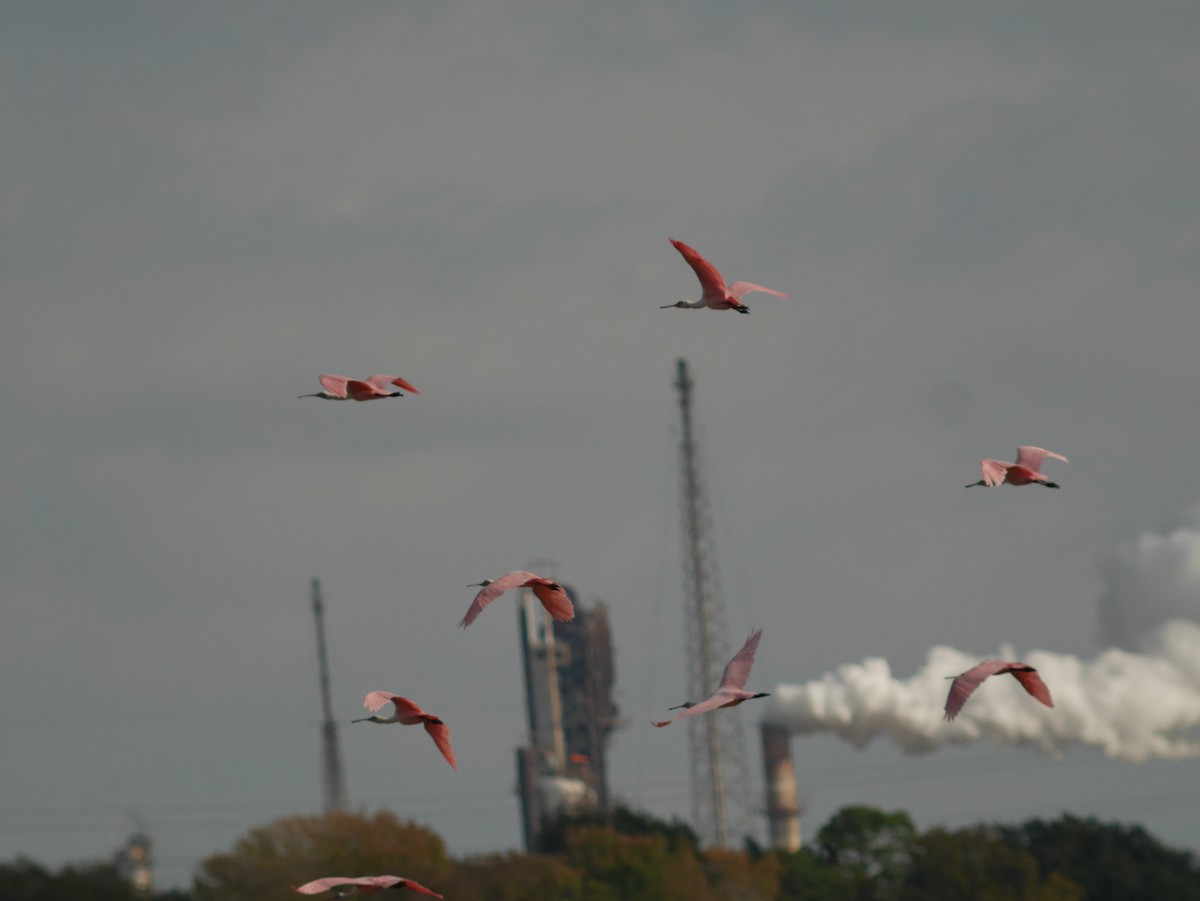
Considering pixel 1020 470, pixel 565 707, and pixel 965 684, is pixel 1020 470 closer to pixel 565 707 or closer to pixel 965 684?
pixel 965 684

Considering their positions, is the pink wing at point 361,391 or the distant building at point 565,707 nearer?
the pink wing at point 361,391

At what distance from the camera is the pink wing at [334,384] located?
30.5 metres

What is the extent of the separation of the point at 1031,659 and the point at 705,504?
2041cm

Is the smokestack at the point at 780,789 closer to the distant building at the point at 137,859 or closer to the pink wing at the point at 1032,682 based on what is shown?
the distant building at the point at 137,859

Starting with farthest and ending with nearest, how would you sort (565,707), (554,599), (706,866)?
1. (565,707)
2. (706,866)
3. (554,599)

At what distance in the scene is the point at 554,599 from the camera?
27.6 m

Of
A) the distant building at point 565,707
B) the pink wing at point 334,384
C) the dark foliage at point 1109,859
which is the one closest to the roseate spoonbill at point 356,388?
the pink wing at point 334,384

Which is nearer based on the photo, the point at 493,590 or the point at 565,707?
the point at 493,590

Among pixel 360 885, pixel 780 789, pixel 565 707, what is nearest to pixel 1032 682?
pixel 360 885

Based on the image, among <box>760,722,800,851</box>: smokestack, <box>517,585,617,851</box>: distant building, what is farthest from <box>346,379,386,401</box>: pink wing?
<box>517,585,617,851</box>: distant building

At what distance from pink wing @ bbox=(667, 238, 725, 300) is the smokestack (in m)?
119

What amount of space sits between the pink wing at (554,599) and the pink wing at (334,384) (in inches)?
171

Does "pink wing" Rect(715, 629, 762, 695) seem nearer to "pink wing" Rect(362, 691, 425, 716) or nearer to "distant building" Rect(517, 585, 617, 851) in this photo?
"pink wing" Rect(362, 691, 425, 716)

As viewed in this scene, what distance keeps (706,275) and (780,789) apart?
4835 inches
